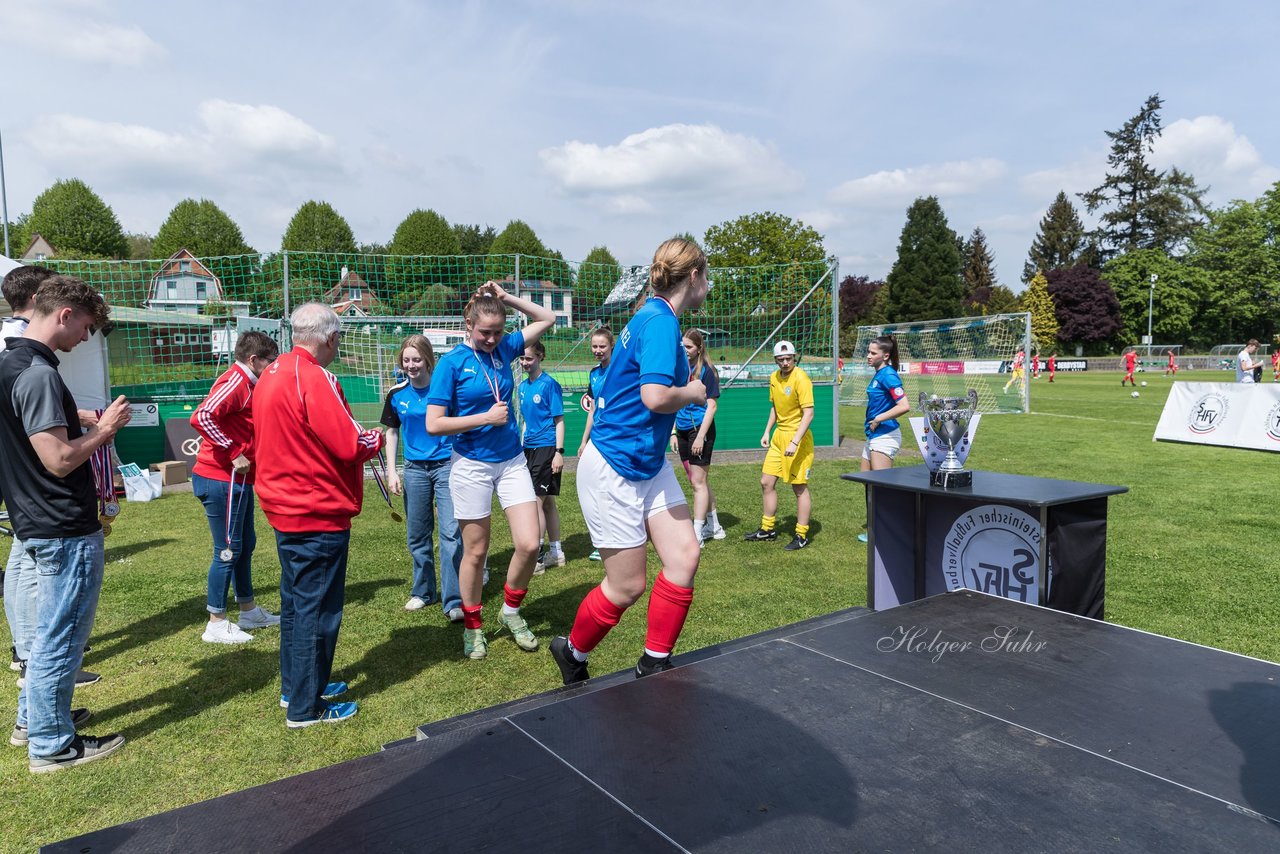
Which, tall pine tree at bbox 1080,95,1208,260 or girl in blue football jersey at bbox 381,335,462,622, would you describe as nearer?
girl in blue football jersey at bbox 381,335,462,622

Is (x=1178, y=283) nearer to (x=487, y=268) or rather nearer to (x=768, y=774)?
(x=487, y=268)

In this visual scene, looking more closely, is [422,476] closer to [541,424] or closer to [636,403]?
[541,424]

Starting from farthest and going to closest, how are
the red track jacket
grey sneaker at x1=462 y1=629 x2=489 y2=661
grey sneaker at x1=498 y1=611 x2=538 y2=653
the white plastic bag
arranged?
the white plastic bag
grey sneaker at x1=498 y1=611 x2=538 y2=653
grey sneaker at x1=462 y1=629 x2=489 y2=661
the red track jacket

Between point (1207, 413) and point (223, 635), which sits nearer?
point (223, 635)

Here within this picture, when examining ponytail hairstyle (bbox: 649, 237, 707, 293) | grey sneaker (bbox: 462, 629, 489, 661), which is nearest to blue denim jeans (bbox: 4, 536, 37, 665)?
grey sneaker (bbox: 462, 629, 489, 661)

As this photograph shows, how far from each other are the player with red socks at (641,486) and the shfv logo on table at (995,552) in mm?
1945

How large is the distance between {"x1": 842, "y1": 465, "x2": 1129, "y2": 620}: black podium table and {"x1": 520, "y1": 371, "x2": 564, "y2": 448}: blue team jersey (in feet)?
8.36

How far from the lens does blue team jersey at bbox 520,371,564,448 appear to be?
6.06 meters

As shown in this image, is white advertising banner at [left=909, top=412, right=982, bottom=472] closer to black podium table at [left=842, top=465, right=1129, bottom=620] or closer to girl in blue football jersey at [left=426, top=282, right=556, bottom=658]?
black podium table at [left=842, top=465, right=1129, bottom=620]

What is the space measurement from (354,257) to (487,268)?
1973mm

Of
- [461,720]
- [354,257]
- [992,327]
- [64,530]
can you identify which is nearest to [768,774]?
[461,720]

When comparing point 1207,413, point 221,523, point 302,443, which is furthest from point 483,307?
point 1207,413

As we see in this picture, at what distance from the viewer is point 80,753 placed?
3.24 meters

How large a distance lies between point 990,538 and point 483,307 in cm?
308
